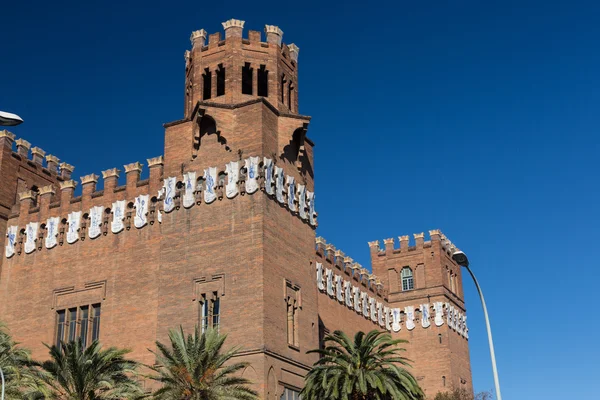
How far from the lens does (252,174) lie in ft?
104

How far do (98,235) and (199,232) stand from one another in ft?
19.4

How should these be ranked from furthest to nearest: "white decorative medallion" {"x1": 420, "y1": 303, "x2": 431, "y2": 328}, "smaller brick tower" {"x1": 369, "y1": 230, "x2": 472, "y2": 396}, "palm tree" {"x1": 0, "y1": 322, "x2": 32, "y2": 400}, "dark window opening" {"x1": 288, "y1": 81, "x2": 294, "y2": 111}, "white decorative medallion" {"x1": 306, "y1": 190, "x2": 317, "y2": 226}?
"white decorative medallion" {"x1": 420, "y1": 303, "x2": 431, "y2": 328} < "smaller brick tower" {"x1": 369, "y1": 230, "x2": 472, "y2": 396} < "dark window opening" {"x1": 288, "y1": 81, "x2": 294, "y2": 111} < "white decorative medallion" {"x1": 306, "y1": 190, "x2": 317, "y2": 226} < "palm tree" {"x1": 0, "y1": 322, "x2": 32, "y2": 400}

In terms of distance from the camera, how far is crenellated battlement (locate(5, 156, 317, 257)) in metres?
Result: 32.0

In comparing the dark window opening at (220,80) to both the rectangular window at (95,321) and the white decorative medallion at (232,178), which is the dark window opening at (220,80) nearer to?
the white decorative medallion at (232,178)

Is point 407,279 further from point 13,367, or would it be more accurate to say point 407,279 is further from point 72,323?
point 13,367

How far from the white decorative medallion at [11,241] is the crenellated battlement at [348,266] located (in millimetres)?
14987

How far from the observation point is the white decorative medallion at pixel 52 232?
1433 inches

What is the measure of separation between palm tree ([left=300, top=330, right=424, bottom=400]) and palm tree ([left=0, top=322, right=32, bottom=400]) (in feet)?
31.6

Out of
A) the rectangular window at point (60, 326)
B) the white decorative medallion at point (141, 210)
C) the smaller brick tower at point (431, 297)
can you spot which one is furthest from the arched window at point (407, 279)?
the rectangular window at point (60, 326)

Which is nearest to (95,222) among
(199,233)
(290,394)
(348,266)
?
(199,233)

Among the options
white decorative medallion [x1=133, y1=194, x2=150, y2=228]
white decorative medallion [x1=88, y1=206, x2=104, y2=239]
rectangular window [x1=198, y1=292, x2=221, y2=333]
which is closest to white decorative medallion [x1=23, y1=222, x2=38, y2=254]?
white decorative medallion [x1=88, y1=206, x2=104, y2=239]

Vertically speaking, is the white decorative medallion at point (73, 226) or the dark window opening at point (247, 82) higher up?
the dark window opening at point (247, 82)

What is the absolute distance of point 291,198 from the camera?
33250mm

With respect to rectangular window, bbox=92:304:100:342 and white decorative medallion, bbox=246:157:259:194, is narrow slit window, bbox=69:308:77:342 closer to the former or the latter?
rectangular window, bbox=92:304:100:342
